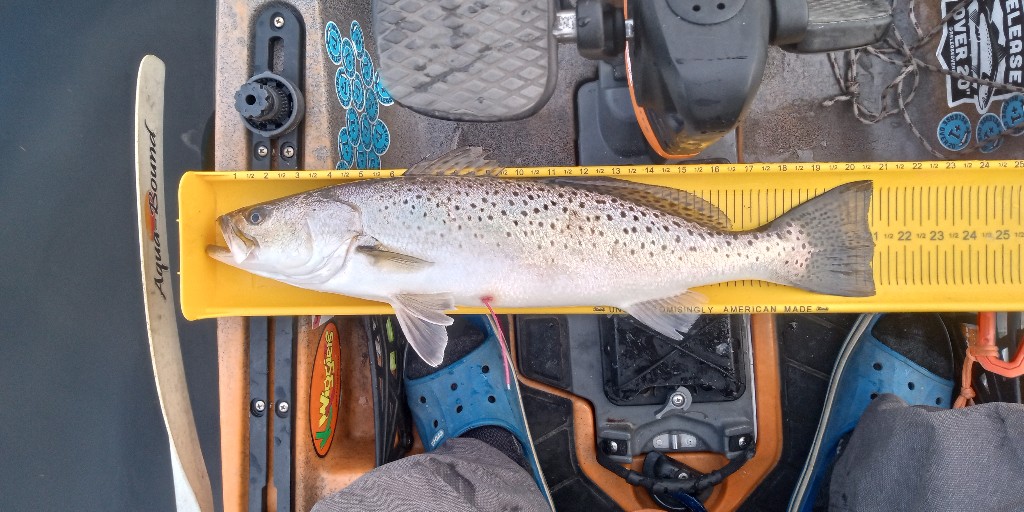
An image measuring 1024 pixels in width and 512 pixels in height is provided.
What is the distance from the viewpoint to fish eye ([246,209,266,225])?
6.95 ft

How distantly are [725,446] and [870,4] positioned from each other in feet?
5.85

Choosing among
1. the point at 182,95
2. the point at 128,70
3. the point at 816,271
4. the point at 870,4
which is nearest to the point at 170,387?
the point at 182,95

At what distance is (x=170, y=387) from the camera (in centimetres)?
213

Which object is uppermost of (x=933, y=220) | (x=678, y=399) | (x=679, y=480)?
(x=933, y=220)

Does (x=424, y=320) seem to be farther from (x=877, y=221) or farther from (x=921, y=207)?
(x=921, y=207)

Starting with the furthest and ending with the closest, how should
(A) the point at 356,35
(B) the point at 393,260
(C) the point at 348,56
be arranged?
(A) the point at 356,35, (C) the point at 348,56, (B) the point at 393,260

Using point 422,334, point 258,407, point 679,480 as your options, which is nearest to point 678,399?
point 679,480

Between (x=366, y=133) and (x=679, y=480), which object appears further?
(x=366, y=133)

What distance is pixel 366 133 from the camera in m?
2.69

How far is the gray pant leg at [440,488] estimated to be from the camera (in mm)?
1895

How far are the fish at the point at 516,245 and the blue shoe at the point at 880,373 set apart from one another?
68cm

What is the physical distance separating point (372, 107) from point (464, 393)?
1.40 meters

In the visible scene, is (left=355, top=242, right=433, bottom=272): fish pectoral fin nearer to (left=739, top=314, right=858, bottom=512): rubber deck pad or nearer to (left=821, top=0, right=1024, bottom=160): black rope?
Answer: (left=739, top=314, right=858, bottom=512): rubber deck pad

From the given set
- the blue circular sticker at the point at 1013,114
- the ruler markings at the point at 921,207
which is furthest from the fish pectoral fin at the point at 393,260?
the blue circular sticker at the point at 1013,114
